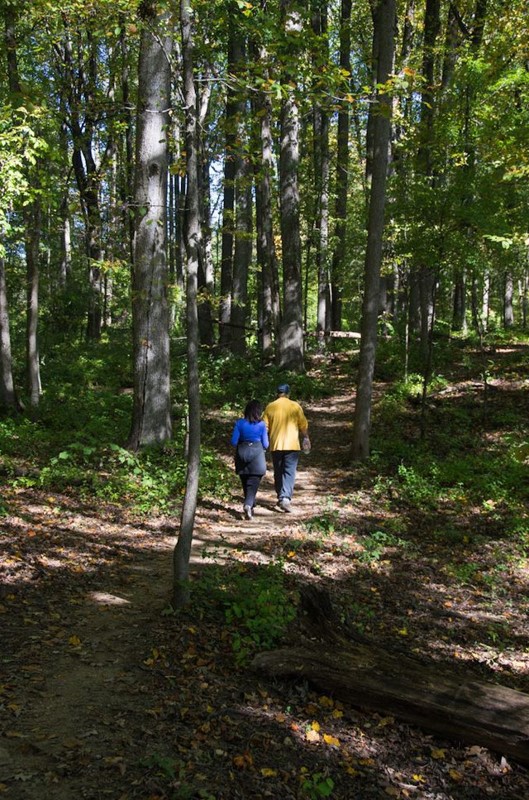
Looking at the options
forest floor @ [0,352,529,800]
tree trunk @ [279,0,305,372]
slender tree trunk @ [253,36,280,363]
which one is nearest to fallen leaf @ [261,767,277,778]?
forest floor @ [0,352,529,800]

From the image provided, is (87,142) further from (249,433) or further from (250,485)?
(250,485)

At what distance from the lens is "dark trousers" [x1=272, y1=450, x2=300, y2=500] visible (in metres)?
9.68

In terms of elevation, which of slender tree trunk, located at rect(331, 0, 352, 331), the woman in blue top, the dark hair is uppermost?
slender tree trunk, located at rect(331, 0, 352, 331)

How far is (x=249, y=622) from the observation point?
5160mm

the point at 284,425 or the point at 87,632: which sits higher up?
the point at 284,425

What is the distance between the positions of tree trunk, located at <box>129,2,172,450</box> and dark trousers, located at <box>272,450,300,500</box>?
239 cm

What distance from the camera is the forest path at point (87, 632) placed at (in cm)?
345

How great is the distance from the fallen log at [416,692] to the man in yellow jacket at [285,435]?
4671mm

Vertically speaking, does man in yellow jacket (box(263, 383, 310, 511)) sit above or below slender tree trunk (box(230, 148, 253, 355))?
below

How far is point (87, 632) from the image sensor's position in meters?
5.18

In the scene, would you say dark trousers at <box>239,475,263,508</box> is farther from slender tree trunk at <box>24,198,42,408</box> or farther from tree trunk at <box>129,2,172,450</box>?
slender tree trunk at <box>24,198,42,408</box>

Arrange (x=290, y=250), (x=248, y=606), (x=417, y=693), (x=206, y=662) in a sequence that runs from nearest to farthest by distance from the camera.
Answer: (x=417, y=693)
(x=206, y=662)
(x=248, y=606)
(x=290, y=250)

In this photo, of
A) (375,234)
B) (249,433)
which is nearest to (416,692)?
(249,433)

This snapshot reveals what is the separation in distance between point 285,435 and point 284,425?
6.3 inches
